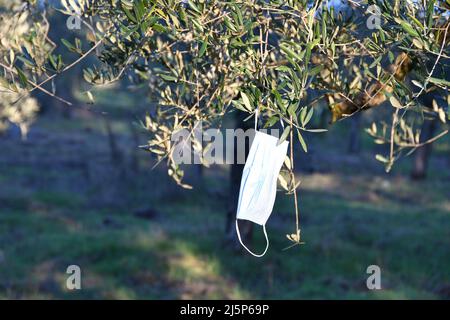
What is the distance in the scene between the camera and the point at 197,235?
563 inches

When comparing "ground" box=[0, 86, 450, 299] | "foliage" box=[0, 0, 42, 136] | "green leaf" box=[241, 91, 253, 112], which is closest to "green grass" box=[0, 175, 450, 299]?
"ground" box=[0, 86, 450, 299]

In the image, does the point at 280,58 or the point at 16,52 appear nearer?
the point at 16,52

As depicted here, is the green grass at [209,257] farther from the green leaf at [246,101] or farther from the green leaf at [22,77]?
the green leaf at [246,101]

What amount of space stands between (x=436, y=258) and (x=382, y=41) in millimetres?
10517

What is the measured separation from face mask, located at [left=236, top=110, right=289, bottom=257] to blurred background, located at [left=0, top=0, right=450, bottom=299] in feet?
5.20

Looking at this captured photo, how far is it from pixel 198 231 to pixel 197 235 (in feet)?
1.49

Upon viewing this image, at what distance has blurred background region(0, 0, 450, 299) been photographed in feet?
35.7

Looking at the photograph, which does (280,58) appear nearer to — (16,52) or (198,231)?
(16,52)

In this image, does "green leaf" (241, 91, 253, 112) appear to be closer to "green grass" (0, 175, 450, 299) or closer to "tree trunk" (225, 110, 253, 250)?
"green grass" (0, 175, 450, 299)

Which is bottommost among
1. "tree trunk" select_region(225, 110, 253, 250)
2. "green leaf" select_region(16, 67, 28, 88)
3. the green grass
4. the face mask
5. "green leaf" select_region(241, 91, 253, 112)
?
the green grass

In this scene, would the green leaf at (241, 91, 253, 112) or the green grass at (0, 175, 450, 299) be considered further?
the green grass at (0, 175, 450, 299)

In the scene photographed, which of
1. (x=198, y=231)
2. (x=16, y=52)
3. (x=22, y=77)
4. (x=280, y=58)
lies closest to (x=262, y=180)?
(x=22, y=77)
